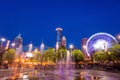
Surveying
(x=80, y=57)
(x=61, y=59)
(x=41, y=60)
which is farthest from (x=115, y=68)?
(x=41, y=60)

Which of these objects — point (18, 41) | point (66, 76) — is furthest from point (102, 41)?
point (18, 41)

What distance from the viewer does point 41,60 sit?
125500 millimetres

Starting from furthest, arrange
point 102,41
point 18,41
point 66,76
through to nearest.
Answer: point 18,41 < point 102,41 < point 66,76

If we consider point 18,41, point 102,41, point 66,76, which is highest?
point 18,41

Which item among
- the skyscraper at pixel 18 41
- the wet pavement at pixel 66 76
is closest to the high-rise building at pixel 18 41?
the skyscraper at pixel 18 41

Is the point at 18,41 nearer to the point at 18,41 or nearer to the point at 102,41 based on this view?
the point at 18,41

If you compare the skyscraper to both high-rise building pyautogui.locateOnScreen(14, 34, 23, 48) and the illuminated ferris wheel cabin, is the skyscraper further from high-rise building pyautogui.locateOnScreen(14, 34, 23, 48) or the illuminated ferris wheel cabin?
the illuminated ferris wheel cabin

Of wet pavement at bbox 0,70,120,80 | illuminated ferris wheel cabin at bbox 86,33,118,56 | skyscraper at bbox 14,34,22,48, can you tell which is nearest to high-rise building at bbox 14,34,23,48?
skyscraper at bbox 14,34,22,48

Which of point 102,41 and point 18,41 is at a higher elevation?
point 18,41

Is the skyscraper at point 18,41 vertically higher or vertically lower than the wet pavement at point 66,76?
higher

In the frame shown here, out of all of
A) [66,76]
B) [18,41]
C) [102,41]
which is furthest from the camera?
[18,41]

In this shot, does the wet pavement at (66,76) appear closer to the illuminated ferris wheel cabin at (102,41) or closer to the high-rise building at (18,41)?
the illuminated ferris wheel cabin at (102,41)

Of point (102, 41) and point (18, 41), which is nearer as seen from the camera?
point (102, 41)

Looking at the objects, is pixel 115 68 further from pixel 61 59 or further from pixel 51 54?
pixel 51 54
